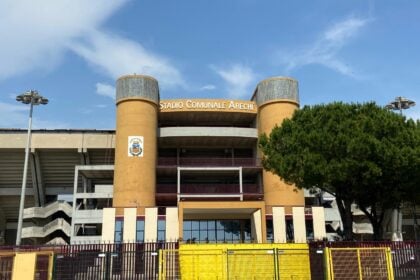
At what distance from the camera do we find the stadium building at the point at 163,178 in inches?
1711

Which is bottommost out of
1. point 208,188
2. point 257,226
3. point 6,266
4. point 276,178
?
point 6,266

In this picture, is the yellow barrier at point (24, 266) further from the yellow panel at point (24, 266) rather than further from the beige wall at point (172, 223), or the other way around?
the beige wall at point (172, 223)

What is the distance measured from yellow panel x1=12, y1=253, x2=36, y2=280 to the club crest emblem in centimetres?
2957

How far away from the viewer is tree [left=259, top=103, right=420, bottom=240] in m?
25.4

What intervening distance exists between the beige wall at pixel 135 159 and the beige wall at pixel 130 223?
1.73 m

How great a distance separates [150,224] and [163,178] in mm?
10957

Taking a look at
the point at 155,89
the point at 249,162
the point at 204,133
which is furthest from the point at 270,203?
the point at 155,89

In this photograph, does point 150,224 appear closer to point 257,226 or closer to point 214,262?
point 257,226

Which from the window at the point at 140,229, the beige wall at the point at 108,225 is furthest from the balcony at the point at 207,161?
the beige wall at the point at 108,225

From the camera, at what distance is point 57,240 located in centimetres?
4912

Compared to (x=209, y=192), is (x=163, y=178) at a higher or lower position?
higher

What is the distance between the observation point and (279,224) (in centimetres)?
4350

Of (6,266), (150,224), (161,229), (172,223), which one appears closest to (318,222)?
(172,223)

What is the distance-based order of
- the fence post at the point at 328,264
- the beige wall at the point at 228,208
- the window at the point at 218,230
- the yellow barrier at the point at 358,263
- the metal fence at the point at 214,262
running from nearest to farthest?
the fence post at the point at 328,264 → the yellow barrier at the point at 358,263 → the metal fence at the point at 214,262 → the beige wall at the point at 228,208 → the window at the point at 218,230
